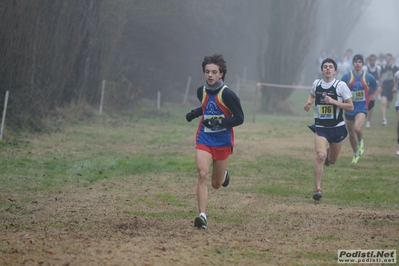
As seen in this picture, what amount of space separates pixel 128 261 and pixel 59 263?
23.3 inches

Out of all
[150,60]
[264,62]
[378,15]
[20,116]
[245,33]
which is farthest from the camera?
[378,15]

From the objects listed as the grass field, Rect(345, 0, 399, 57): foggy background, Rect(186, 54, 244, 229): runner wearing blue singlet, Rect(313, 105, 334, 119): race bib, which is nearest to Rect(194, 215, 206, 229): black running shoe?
the grass field

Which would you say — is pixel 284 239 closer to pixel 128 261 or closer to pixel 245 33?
pixel 128 261

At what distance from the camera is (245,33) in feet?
142

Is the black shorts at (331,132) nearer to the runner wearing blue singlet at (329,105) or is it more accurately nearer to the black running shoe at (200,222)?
the runner wearing blue singlet at (329,105)

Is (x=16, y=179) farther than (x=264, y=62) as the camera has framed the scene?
No

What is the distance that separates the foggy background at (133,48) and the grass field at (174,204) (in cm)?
237

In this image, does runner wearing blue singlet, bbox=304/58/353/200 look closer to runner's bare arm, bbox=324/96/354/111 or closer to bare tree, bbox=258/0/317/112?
runner's bare arm, bbox=324/96/354/111

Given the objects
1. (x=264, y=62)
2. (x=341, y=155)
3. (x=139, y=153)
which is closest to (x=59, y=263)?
(x=139, y=153)

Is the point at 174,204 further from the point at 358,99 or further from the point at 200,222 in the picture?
the point at 358,99

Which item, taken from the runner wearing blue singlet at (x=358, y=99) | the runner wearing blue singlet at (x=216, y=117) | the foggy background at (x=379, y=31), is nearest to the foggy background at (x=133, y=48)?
the runner wearing blue singlet at (x=358, y=99)

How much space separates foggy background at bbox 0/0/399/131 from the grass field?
237 centimetres

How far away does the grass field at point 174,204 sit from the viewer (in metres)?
6.57

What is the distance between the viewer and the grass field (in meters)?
6.57
